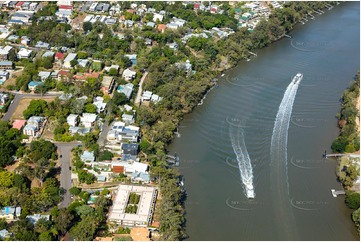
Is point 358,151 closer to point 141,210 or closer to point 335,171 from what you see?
point 335,171

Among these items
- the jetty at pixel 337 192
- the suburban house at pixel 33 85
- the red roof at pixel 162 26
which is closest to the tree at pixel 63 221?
the jetty at pixel 337 192

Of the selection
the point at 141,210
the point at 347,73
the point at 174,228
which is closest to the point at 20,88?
the point at 141,210

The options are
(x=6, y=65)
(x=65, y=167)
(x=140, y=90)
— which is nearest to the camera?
(x=65, y=167)

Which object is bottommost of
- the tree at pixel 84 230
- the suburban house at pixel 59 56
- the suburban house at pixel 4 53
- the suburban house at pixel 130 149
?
the tree at pixel 84 230

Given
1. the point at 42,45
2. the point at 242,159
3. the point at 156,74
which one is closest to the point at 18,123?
the point at 156,74

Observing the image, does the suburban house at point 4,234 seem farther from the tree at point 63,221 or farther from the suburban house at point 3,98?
the suburban house at point 3,98

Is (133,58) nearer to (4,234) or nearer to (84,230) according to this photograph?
(84,230)
